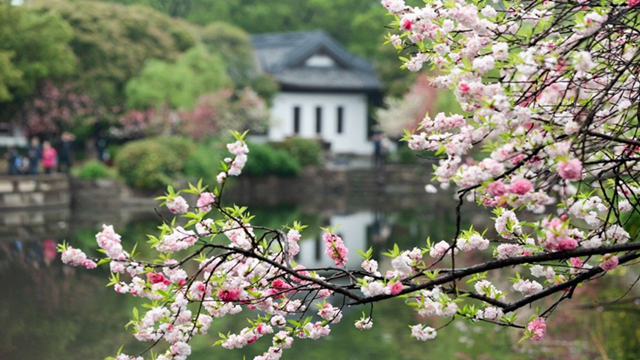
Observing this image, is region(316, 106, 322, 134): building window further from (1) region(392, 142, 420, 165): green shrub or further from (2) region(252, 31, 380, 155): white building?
(1) region(392, 142, 420, 165): green shrub

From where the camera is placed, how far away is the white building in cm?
5116

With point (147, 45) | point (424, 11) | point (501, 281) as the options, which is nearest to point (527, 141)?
point (424, 11)

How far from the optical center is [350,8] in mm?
57250

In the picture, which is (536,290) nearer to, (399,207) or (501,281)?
(501,281)

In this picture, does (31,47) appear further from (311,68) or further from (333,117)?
(333,117)

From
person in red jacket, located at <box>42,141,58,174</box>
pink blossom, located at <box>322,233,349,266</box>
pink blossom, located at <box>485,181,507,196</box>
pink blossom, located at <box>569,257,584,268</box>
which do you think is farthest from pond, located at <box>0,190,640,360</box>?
person in red jacket, located at <box>42,141,58,174</box>

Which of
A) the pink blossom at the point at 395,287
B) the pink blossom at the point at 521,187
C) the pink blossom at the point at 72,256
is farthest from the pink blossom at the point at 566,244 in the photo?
the pink blossom at the point at 72,256

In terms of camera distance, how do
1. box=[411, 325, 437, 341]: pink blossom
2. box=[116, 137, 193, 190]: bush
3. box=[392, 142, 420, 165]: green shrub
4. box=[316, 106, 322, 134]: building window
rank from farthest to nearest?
1. box=[316, 106, 322, 134]: building window
2. box=[392, 142, 420, 165]: green shrub
3. box=[116, 137, 193, 190]: bush
4. box=[411, 325, 437, 341]: pink blossom

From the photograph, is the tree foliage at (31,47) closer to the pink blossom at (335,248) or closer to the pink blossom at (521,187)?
the pink blossom at (335,248)

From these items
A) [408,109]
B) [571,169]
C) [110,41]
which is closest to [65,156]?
[110,41]

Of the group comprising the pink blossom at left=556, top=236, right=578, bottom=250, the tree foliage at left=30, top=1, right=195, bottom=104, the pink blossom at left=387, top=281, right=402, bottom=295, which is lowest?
the tree foliage at left=30, top=1, right=195, bottom=104

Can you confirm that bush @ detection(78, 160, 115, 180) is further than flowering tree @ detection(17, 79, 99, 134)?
No

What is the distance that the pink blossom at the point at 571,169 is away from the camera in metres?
3.72

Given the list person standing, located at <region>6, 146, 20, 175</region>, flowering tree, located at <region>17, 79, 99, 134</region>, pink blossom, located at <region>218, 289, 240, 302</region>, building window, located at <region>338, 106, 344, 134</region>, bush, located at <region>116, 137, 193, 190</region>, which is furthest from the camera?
building window, located at <region>338, 106, 344, 134</region>
